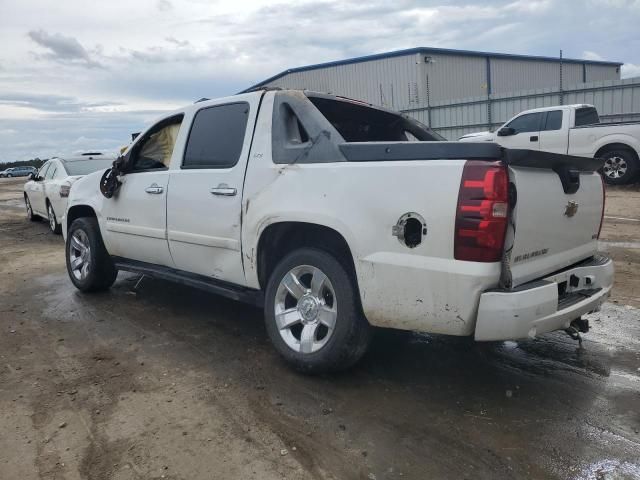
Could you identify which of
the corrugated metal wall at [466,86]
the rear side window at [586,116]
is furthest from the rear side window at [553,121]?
the corrugated metal wall at [466,86]

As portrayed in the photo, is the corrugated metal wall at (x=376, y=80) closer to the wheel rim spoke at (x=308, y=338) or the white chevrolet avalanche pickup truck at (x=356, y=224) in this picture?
the white chevrolet avalanche pickup truck at (x=356, y=224)

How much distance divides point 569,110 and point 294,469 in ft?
41.3

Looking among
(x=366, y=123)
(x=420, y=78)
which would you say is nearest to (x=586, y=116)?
(x=366, y=123)

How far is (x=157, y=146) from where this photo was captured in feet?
17.1

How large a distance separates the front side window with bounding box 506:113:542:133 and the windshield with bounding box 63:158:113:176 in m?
9.56

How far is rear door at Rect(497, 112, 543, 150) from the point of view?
43.9 ft

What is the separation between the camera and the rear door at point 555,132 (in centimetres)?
1295

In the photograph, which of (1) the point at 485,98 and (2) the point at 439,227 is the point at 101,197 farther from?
(1) the point at 485,98

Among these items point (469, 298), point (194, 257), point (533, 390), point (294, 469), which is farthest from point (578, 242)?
point (194, 257)

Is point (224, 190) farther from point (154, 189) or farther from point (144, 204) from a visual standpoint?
point (144, 204)

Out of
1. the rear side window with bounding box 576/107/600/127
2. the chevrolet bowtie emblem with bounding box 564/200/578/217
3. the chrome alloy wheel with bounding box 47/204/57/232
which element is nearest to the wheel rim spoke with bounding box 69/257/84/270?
the chevrolet bowtie emblem with bounding box 564/200/578/217

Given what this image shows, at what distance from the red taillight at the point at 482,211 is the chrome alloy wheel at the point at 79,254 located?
4.40m

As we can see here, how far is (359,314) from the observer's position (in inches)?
137

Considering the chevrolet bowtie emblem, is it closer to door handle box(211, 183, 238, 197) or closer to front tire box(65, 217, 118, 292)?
door handle box(211, 183, 238, 197)
